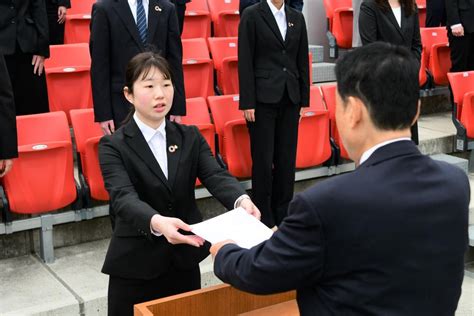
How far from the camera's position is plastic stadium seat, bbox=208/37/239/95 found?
5.29m

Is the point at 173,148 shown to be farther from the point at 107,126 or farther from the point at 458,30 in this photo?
the point at 458,30

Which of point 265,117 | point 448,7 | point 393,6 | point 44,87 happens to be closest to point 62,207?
point 44,87

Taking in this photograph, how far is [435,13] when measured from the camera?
680cm

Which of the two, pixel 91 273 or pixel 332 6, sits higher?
pixel 332 6

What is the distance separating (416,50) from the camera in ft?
16.8

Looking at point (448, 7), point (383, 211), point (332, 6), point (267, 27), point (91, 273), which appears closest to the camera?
point (383, 211)

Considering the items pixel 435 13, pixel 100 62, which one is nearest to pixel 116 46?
pixel 100 62

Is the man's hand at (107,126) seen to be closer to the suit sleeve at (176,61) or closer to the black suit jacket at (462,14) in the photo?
the suit sleeve at (176,61)

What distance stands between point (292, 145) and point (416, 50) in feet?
4.42

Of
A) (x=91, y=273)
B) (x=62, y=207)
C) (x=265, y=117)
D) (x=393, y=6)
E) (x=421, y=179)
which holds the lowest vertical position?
(x=91, y=273)

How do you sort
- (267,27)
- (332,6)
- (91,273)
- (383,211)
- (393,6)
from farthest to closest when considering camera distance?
(332,6) < (393,6) < (267,27) < (91,273) < (383,211)

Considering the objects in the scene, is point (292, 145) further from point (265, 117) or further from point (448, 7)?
point (448, 7)

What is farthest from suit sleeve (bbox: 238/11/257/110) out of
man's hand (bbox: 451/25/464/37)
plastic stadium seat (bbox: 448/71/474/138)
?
man's hand (bbox: 451/25/464/37)

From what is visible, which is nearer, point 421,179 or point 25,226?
point 421,179
